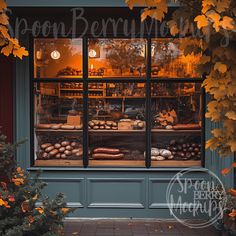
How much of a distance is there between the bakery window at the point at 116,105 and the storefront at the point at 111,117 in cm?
2

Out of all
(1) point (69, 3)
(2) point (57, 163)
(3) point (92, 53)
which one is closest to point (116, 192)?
(2) point (57, 163)

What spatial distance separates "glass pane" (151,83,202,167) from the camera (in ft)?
23.4

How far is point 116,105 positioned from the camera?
738 centimetres

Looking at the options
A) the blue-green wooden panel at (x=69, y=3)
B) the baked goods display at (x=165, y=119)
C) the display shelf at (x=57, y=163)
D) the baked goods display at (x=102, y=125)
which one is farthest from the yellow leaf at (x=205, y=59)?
the display shelf at (x=57, y=163)

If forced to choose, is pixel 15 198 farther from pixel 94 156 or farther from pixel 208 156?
pixel 208 156

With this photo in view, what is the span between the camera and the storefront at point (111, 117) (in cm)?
693

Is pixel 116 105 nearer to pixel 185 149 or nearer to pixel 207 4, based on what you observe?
pixel 185 149

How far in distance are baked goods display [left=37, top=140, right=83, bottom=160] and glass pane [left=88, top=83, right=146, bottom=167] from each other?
24cm

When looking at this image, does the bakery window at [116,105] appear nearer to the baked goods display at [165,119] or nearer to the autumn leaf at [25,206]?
the baked goods display at [165,119]

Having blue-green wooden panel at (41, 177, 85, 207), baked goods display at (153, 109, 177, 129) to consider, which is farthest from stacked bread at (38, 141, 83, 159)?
baked goods display at (153, 109, 177, 129)

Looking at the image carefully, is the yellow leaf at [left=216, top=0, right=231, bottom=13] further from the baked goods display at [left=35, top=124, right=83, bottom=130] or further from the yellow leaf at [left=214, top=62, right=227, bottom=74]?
the baked goods display at [left=35, top=124, right=83, bottom=130]

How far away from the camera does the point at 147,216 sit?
694 cm

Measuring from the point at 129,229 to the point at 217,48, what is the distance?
389cm

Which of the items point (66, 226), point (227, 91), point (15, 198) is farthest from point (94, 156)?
point (227, 91)
